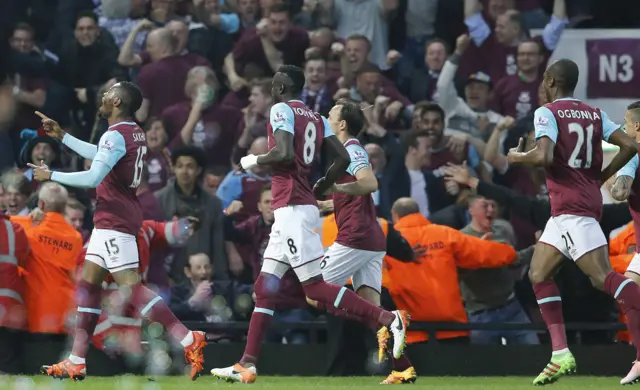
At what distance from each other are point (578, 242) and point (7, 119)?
24.6ft

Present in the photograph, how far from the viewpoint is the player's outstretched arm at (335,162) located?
10922mm

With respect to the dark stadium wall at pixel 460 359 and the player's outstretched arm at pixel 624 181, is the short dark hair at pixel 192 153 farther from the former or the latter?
the player's outstretched arm at pixel 624 181

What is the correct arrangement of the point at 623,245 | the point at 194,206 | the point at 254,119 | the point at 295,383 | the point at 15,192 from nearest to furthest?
the point at 295,383 < the point at 623,245 < the point at 15,192 < the point at 194,206 < the point at 254,119

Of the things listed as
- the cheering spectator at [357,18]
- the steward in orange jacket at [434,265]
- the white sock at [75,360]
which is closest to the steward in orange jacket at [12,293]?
the white sock at [75,360]

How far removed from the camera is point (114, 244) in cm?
1073

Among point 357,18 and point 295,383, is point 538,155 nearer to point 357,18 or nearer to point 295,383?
point 295,383

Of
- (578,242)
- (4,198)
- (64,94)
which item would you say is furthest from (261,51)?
(578,242)

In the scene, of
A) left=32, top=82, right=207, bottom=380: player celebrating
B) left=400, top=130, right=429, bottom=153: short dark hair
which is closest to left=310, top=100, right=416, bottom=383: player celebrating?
left=32, top=82, right=207, bottom=380: player celebrating

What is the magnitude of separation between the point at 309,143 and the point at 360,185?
0.58 m

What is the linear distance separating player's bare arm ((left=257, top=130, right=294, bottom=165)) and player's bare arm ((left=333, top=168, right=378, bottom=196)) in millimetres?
669

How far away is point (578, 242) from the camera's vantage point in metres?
10.4

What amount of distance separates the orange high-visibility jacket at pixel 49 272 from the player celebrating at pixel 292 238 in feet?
7.60

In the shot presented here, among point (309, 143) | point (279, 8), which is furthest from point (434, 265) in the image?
point (279, 8)

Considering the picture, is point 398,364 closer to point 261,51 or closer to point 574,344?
point 574,344
